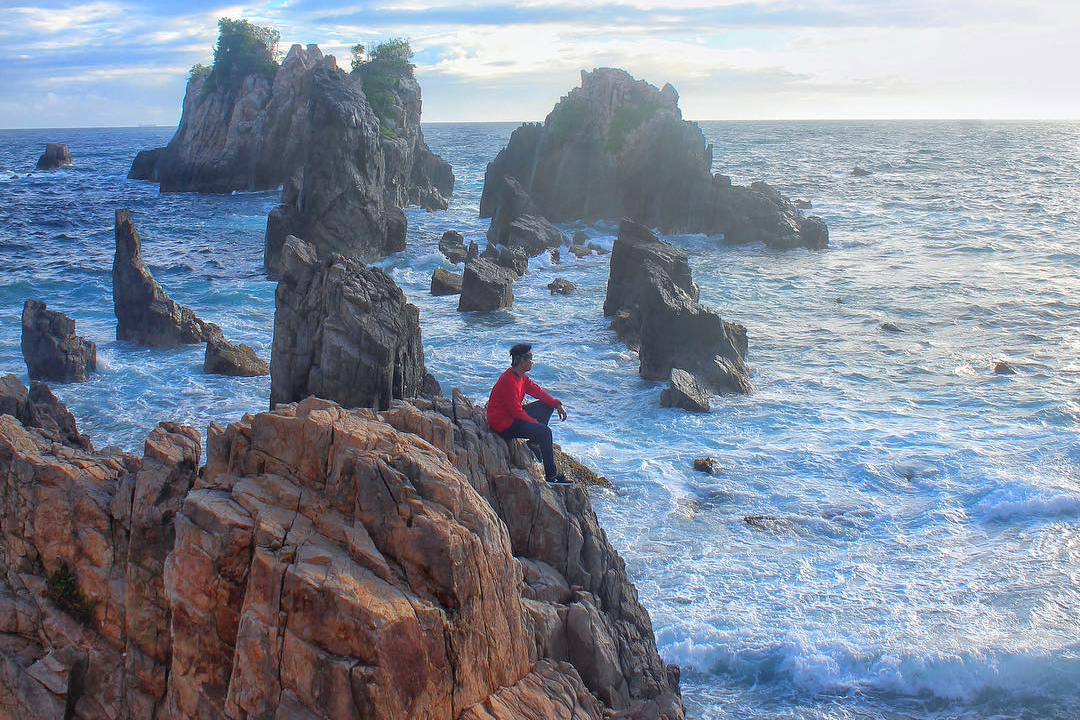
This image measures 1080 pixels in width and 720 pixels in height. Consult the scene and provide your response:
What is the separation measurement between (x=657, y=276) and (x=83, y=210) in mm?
49466

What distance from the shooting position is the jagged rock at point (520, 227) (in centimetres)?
4612

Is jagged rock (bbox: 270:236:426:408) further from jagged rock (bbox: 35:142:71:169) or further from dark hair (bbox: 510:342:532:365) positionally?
jagged rock (bbox: 35:142:71:169)

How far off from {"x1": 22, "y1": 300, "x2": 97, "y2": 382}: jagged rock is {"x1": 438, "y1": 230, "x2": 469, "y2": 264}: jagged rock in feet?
70.6

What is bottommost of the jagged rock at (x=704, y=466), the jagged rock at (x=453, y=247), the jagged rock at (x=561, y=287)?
the jagged rock at (x=704, y=466)

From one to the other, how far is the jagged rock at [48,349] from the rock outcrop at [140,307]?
3.46m

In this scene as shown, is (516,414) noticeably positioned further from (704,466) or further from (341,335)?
(704,466)

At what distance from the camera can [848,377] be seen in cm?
2592

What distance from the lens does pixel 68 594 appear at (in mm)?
10336

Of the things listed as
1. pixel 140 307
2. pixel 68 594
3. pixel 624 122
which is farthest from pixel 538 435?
pixel 624 122

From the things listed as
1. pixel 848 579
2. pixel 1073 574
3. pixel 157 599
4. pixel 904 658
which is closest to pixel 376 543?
pixel 157 599

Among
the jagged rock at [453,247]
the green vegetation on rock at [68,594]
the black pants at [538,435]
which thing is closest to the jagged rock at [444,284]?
the jagged rock at [453,247]

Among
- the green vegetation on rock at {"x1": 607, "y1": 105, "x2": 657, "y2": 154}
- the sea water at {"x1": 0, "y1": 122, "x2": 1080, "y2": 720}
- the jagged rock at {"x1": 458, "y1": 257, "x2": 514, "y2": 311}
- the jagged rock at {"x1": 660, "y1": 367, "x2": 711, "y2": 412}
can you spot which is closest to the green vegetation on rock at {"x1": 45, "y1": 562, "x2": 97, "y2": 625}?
the sea water at {"x1": 0, "y1": 122, "x2": 1080, "y2": 720}

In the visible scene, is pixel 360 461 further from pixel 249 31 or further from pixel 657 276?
pixel 249 31

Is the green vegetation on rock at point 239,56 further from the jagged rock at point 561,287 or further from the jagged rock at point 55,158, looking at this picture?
the jagged rock at point 561,287
